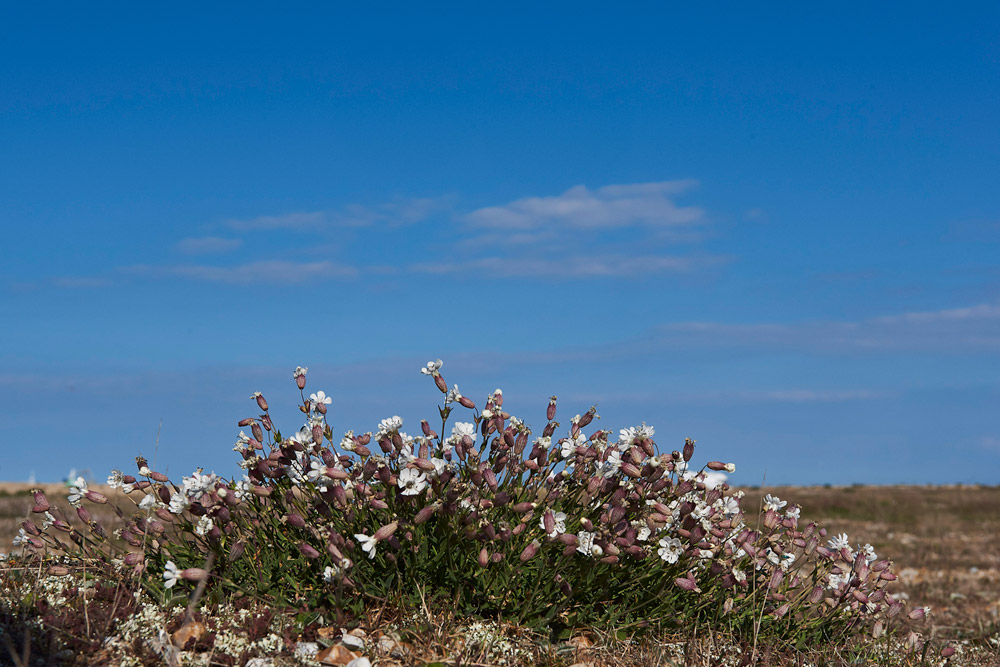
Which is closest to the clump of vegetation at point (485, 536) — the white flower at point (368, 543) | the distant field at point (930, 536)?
the white flower at point (368, 543)

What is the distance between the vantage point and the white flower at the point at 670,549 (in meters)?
4.48

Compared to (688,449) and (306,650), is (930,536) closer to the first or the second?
(688,449)

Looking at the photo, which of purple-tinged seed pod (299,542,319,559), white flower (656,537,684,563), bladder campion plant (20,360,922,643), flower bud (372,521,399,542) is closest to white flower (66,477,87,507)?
bladder campion plant (20,360,922,643)

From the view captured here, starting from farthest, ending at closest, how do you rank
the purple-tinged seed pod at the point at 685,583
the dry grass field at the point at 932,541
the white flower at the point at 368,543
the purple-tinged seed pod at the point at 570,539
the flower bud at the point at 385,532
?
1. the dry grass field at the point at 932,541
2. the purple-tinged seed pod at the point at 685,583
3. the purple-tinged seed pod at the point at 570,539
4. the flower bud at the point at 385,532
5. the white flower at the point at 368,543

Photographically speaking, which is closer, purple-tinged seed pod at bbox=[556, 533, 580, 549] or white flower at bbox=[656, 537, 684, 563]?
purple-tinged seed pod at bbox=[556, 533, 580, 549]

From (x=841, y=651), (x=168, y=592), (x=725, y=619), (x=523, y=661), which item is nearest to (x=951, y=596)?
(x=841, y=651)

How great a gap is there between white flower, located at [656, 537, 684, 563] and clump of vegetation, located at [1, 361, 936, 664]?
12 millimetres

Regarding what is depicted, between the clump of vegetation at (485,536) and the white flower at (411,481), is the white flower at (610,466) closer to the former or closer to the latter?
the clump of vegetation at (485,536)

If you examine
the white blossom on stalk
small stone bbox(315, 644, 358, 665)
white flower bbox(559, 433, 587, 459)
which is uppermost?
white flower bbox(559, 433, 587, 459)

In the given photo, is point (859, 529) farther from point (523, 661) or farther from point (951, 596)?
point (523, 661)

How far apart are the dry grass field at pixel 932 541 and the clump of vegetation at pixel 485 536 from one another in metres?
0.43

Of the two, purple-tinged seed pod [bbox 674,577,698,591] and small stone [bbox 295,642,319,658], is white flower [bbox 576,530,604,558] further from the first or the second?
small stone [bbox 295,642,319,658]

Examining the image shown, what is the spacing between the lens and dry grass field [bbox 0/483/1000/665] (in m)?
8.30

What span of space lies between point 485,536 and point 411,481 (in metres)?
0.47
